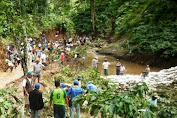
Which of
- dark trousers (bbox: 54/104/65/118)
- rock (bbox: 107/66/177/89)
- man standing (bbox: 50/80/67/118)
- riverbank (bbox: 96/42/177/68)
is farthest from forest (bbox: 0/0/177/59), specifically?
dark trousers (bbox: 54/104/65/118)

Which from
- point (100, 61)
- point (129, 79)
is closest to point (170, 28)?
point (100, 61)

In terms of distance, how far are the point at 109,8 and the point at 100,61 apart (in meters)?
16.1

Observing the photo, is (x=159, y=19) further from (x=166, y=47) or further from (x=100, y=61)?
(x=100, y=61)

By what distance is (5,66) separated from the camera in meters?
16.1

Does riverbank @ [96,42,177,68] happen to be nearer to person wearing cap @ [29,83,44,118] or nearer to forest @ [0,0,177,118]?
forest @ [0,0,177,118]

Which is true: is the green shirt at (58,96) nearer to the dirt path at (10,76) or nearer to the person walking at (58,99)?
the person walking at (58,99)

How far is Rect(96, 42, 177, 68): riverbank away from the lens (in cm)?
1939

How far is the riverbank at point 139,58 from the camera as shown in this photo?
19391 mm

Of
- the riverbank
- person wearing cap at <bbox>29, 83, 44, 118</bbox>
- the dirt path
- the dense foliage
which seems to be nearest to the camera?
person wearing cap at <bbox>29, 83, 44, 118</bbox>

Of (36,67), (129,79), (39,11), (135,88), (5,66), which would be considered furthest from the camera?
(39,11)

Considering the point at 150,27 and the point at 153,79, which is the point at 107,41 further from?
the point at 153,79

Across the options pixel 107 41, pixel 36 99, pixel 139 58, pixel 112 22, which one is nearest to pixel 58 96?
pixel 36 99

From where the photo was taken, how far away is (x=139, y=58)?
71.6ft

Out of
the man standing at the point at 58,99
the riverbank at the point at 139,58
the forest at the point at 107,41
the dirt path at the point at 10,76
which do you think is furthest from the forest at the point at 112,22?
the man standing at the point at 58,99
